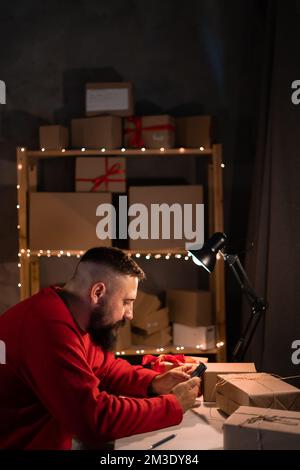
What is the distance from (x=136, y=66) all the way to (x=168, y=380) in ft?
7.84

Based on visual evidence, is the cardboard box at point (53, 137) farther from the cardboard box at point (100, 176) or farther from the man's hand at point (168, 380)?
the man's hand at point (168, 380)

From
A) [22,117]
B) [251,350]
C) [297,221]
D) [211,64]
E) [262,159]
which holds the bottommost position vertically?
[251,350]

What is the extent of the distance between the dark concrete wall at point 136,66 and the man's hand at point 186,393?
192cm

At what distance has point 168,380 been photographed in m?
2.06

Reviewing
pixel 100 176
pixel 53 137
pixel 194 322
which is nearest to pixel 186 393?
pixel 194 322

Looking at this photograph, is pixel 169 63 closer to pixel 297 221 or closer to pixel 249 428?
pixel 297 221

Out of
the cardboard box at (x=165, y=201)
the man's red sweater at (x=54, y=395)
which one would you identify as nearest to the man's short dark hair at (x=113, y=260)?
the man's red sweater at (x=54, y=395)

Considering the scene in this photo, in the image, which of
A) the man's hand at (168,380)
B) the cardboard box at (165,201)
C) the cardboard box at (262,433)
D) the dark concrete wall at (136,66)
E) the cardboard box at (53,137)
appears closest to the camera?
the cardboard box at (262,433)

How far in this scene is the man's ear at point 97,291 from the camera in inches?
74.6

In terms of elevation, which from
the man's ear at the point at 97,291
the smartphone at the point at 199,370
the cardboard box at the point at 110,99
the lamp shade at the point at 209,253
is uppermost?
the cardboard box at the point at 110,99

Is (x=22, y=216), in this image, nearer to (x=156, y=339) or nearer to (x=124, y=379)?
(x=156, y=339)

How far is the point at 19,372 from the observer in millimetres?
1756
